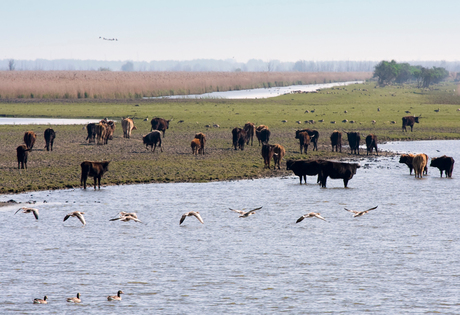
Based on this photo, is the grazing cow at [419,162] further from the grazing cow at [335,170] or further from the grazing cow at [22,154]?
the grazing cow at [22,154]

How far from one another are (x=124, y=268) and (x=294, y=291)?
4047mm

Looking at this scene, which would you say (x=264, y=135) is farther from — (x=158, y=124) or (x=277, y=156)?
(x=158, y=124)

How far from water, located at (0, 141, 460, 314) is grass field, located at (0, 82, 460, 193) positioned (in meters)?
3.00

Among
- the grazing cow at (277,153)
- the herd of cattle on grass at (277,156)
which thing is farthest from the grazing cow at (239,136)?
the grazing cow at (277,153)

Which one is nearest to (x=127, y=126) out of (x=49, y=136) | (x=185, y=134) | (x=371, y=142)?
(x=185, y=134)

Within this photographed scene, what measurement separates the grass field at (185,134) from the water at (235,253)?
9.83ft

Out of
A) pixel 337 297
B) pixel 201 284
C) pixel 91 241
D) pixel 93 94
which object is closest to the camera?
pixel 337 297

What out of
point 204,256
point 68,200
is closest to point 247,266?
point 204,256

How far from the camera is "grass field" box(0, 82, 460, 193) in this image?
25.7 meters

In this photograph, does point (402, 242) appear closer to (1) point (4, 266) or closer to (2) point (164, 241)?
(2) point (164, 241)

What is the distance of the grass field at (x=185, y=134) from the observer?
25656 mm

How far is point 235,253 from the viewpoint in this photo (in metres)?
14.6

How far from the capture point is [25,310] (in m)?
10.6

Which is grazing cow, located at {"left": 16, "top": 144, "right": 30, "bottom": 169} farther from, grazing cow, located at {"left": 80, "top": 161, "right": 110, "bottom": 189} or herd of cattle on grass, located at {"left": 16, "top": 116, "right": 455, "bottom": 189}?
grazing cow, located at {"left": 80, "top": 161, "right": 110, "bottom": 189}
